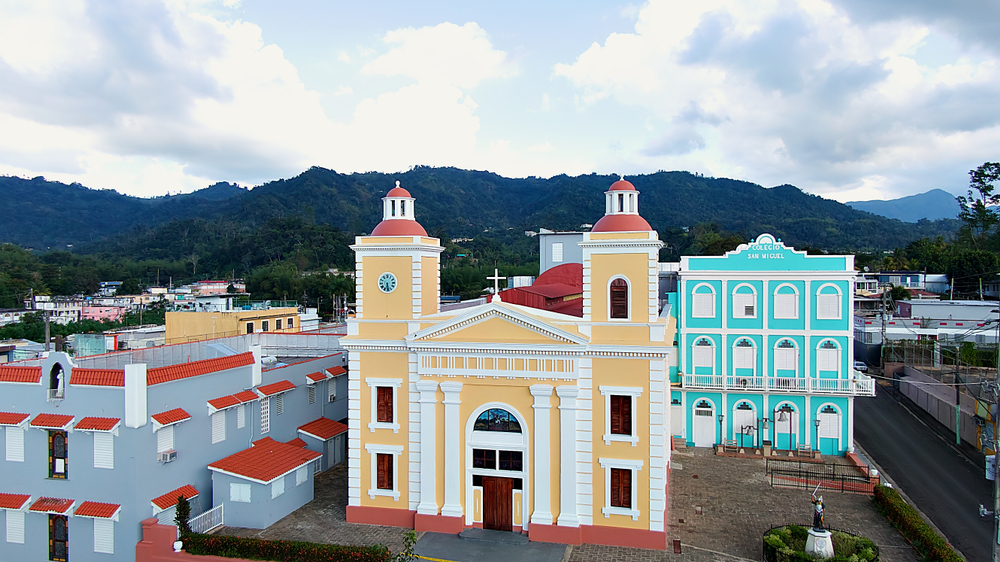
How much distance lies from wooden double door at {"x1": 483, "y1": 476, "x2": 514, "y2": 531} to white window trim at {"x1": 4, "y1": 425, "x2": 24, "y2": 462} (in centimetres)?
1300

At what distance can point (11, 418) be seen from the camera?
16.4 meters

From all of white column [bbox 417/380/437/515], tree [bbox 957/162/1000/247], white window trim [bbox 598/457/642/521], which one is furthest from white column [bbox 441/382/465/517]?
tree [bbox 957/162/1000/247]

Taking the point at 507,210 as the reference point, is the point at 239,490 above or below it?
below

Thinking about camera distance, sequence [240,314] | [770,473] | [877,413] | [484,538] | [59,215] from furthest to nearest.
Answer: [59,215] < [240,314] < [877,413] < [770,473] < [484,538]

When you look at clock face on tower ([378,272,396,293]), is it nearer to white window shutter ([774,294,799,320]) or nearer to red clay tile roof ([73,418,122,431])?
red clay tile roof ([73,418,122,431])

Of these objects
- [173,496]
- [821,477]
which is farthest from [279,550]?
[821,477]

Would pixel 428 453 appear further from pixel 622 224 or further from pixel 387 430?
pixel 622 224

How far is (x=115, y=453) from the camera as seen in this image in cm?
1586

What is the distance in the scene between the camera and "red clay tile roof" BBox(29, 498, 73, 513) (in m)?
16.0

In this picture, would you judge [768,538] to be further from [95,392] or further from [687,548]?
[95,392]

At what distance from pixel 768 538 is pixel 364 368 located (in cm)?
1234

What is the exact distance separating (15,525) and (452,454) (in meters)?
12.5

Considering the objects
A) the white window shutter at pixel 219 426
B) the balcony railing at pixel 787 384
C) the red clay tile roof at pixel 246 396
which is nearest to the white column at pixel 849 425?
the balcony railing at pixel 787 384

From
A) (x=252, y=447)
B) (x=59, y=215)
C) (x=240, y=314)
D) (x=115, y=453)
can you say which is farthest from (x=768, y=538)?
(x=59, y=215)
